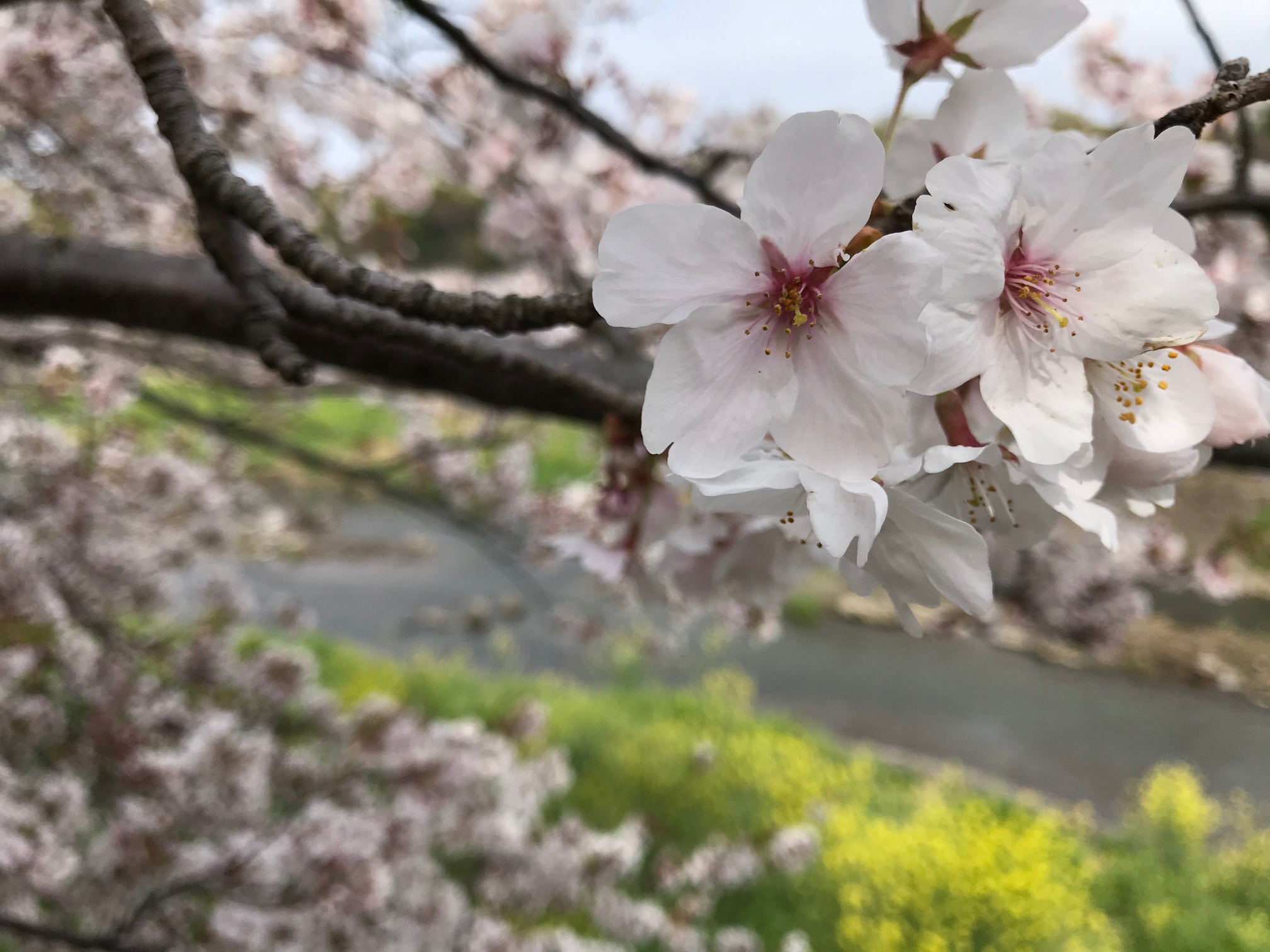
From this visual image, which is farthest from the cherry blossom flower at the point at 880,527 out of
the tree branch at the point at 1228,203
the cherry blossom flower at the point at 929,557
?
the tree branch at the point at 1228,203

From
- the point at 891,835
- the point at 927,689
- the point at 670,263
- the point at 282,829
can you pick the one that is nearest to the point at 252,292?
the point at 670,263

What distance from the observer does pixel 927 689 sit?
266 cm

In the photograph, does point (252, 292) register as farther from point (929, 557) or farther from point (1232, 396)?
point (1232, 396)

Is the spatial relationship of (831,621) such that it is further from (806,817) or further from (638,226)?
(638,226)

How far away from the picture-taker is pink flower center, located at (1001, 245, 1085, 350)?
31 cm

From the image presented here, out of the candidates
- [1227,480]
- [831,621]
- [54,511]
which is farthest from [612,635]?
[1227,480]

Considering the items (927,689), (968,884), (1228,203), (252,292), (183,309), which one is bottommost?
(927,689)

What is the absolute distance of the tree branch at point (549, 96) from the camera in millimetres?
899

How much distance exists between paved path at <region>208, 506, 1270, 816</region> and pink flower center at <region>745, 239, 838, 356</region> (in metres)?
1.07

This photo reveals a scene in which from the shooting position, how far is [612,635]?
10.6 feet

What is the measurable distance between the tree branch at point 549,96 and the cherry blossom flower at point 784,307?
0.63 metres

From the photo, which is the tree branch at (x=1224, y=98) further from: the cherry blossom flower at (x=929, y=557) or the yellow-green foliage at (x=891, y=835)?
the yellow-green foliage at (x=891, y=835)

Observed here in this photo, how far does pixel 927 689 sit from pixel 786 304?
2681 millimetres

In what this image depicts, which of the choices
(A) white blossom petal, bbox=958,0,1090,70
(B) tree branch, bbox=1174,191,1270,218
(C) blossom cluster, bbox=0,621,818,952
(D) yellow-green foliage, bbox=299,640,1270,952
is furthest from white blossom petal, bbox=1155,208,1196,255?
(C) blossom cluster, bbox=0,621,818,952
